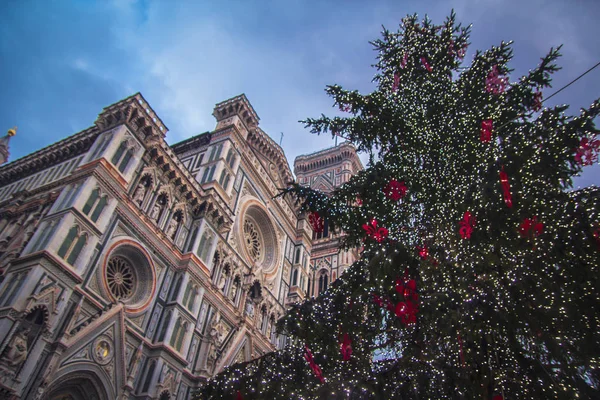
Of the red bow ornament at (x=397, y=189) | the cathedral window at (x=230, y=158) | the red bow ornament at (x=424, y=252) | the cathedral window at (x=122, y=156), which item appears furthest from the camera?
the cathedral window at (x=230, y=158)

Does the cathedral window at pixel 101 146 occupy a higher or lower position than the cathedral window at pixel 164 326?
higher

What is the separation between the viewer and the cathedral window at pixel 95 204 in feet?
49.5

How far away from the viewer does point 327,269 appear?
122 feet

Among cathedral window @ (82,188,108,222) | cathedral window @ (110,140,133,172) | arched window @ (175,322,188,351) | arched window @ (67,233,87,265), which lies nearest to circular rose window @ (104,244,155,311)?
arched window @ (67,233,87,265)

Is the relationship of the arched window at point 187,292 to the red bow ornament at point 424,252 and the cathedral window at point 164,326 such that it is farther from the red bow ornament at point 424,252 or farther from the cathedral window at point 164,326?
the red bow ornament at point 424,252

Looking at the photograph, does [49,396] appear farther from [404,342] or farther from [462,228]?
[462,228]

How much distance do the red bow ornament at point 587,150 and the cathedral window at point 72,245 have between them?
14059 millimetres

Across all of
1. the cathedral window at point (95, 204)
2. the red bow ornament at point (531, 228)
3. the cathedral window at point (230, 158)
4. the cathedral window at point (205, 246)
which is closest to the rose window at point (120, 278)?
the cathedral window at point (95, 204)

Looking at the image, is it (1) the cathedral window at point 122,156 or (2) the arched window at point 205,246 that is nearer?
(1) the cathedral window at point 122,156

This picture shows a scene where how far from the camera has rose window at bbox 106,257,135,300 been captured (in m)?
15.8

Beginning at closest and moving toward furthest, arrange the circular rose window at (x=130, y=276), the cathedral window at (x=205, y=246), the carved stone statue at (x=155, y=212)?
1. the circular rose window at (x=130, y=276)
2. the carved stone statue at (x=155, y=212)
3. the cathedral window at (x=205, y=246)

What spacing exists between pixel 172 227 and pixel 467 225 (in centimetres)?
1404

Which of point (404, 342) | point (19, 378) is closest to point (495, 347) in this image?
point (404, 342)

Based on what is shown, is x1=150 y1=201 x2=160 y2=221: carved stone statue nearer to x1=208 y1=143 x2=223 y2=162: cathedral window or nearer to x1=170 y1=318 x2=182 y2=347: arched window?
x1=170 y1=318 x2=182 y2=347: arched window
